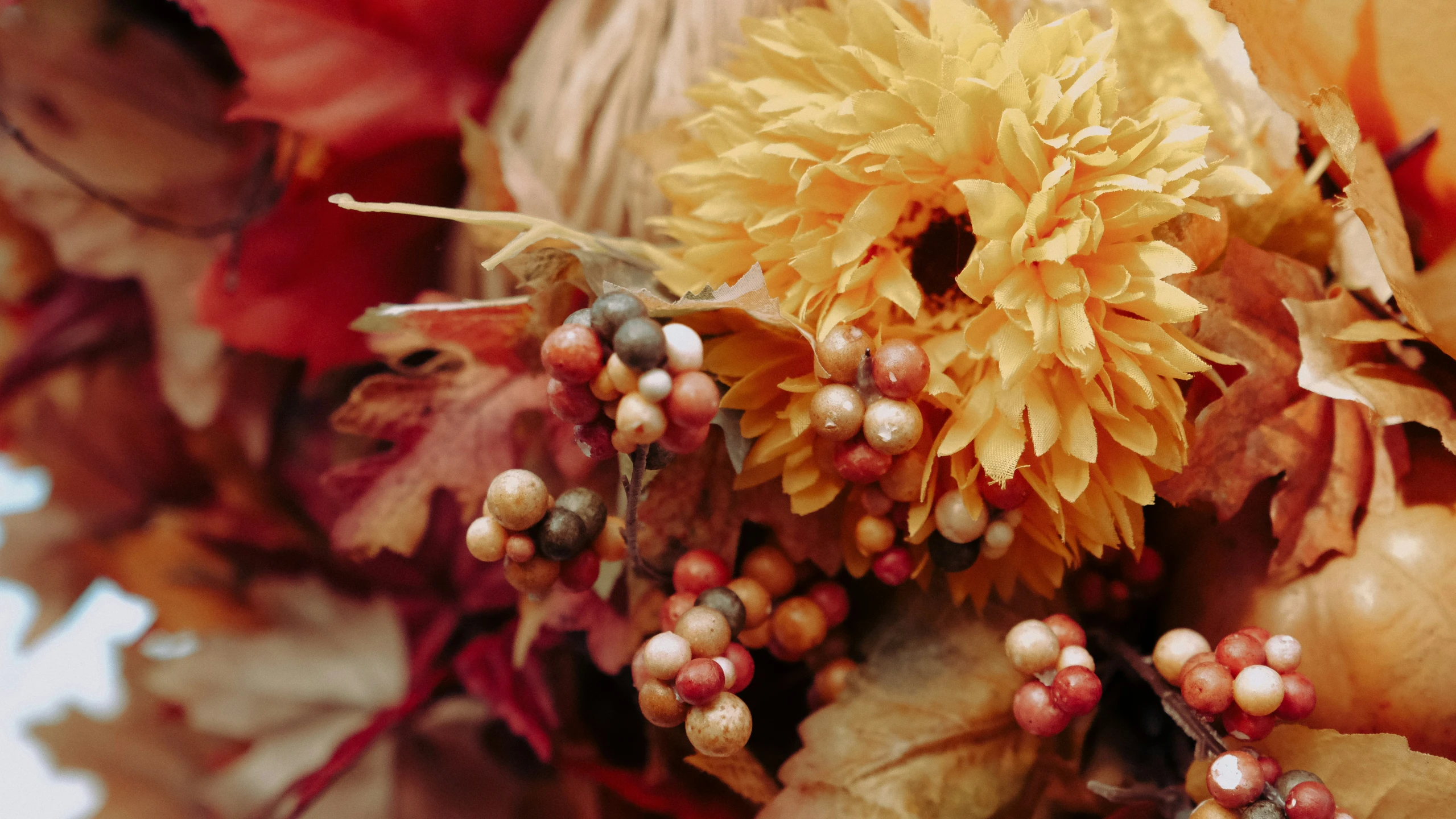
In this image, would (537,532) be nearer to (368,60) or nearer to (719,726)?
(719,726)

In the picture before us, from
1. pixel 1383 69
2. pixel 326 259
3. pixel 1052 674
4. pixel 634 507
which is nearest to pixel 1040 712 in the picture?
pixel 1052 674

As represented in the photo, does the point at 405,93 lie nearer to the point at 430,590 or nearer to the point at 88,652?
the point at 430,590

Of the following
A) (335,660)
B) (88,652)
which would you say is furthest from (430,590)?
(88,652)

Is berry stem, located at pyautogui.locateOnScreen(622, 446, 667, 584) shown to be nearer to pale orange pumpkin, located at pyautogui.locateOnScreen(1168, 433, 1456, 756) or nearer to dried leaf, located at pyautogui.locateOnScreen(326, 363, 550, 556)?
dried leaf, located at pyautogui.locateOnScreen(326, 363, 550, 556)

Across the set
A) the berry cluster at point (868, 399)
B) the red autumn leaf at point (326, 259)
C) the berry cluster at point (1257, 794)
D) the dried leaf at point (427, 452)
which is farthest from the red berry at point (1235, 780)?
the red autumn leaf at point (326, 259)

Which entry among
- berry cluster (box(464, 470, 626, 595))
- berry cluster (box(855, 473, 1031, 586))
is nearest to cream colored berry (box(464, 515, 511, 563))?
berry cluster (box(464, 470, 626, 595))
